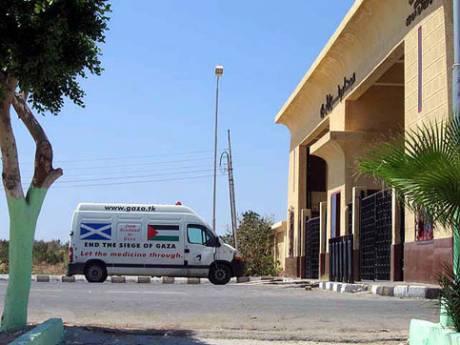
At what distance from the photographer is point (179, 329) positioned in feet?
32.6

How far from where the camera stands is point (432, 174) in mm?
6633

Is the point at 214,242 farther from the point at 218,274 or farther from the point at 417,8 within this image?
the point at 417,8

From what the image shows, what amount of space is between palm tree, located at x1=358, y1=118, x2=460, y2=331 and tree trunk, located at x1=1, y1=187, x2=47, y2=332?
396cm

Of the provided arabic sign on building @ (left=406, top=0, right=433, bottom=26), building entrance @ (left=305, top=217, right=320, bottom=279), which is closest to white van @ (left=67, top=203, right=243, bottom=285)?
building entrance @ (left=305, top=217, right=320, bottom=279)

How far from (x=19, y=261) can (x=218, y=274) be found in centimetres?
1697

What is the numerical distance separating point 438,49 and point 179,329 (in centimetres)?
997

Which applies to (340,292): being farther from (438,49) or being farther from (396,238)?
(438,49)

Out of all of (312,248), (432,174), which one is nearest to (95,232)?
(312,248)

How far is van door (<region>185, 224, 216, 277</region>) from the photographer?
976 inches

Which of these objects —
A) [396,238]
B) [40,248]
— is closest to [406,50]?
[396,238]

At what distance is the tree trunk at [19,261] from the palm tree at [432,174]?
3.96m

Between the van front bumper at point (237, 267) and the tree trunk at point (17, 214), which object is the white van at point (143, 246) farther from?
the tree trunk at point (17, 214)

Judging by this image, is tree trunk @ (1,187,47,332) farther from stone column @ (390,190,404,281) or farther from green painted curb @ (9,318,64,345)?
stone column @ (390,190,404,281)

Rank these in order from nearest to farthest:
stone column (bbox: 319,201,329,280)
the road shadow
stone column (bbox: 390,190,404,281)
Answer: the road shadow < stone column (bbox: 390,190,404,281) < stone column (bbox: 319,201,329,280)
